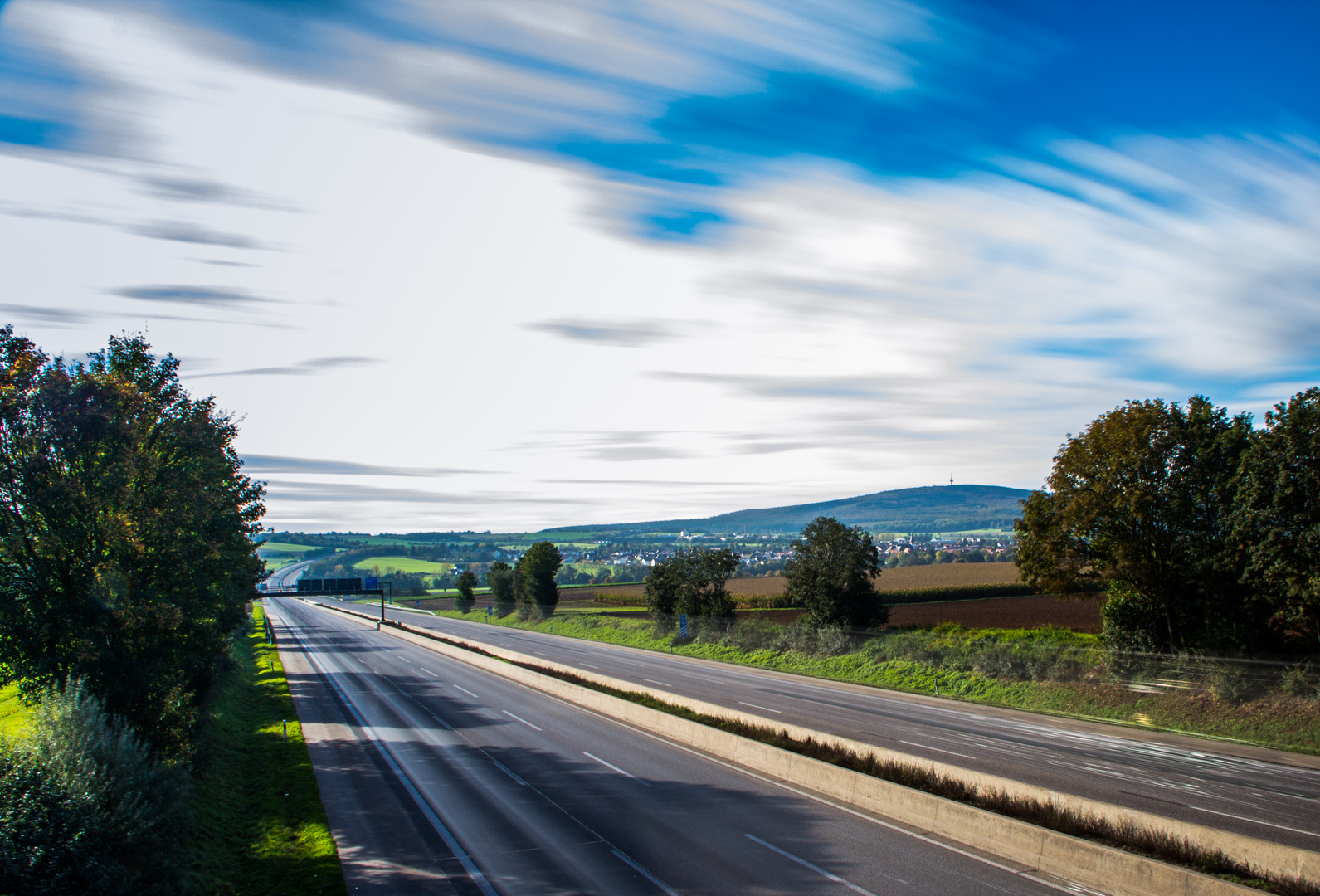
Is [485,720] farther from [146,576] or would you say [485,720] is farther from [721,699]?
[146,576]

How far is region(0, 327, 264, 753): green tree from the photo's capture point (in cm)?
1762

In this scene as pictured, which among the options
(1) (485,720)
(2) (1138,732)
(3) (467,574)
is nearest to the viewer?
(2) (1138,732)

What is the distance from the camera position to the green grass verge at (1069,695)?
25453 millimetres

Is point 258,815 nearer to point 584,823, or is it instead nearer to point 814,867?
point 584,823

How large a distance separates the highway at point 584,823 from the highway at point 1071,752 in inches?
264

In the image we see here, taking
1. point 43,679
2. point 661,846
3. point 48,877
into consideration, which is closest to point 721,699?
point 661,846

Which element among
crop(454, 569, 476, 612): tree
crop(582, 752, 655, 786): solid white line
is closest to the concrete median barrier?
crop(582, 752, 655, 786): solid white line

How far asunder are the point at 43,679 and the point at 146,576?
10.3 feet

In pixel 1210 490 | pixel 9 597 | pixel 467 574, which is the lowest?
pixel 467 574

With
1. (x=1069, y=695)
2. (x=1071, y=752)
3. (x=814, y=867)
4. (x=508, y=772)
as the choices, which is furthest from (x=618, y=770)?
(x=1069, y=695)

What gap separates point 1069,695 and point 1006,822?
22756mm

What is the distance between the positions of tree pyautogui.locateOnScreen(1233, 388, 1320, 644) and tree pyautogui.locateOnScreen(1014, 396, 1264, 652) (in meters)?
1.39

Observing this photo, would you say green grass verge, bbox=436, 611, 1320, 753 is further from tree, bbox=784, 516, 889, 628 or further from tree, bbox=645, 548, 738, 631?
tree, bbox=645, 548, 738, 631

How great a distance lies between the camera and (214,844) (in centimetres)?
1524
